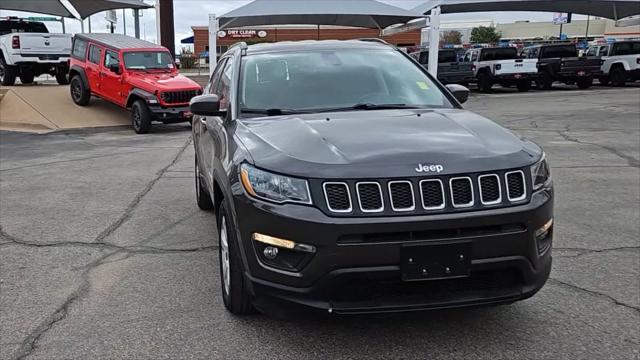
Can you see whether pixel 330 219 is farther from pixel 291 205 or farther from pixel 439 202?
pixel 439 202

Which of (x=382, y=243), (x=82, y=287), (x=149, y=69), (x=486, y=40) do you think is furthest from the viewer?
(x=486, y=40)

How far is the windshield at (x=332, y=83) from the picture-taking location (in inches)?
164

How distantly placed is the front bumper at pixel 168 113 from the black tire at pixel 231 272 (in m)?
10.6

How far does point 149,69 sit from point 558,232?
483 inches

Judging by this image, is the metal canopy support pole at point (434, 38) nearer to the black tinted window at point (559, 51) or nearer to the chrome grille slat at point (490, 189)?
the black tinted window at point (559, 51)

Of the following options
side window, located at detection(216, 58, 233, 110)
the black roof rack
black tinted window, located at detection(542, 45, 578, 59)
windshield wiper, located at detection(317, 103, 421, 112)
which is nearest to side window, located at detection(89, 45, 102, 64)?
the black roof rack

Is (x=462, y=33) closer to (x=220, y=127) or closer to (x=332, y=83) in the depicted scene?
(x=332, y=83)

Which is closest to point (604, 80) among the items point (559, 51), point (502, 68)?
point (559, 51)

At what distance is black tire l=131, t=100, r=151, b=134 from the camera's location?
556 inches

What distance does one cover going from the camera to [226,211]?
3479mm

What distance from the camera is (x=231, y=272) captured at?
11.3 feet

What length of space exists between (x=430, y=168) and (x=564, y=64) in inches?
970

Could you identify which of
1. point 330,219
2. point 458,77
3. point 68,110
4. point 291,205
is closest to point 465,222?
point 330,219

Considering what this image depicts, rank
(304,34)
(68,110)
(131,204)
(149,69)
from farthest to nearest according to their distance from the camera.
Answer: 1. (304,34)
2. (68,110)
3. (149,69)
4. (131,204)
